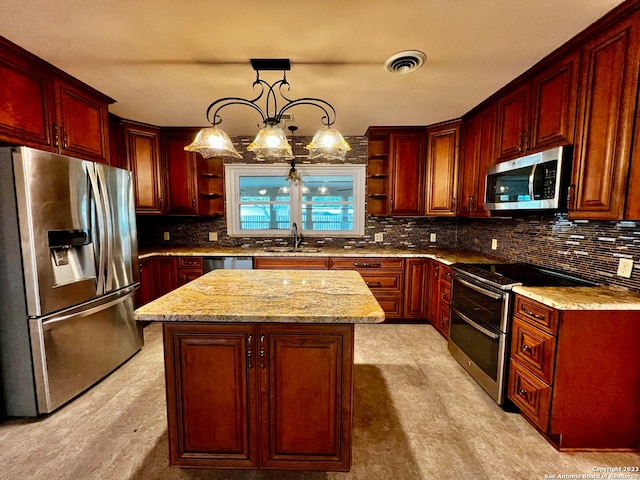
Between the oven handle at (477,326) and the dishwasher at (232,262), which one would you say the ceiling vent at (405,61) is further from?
the dishwasher at (232,262)

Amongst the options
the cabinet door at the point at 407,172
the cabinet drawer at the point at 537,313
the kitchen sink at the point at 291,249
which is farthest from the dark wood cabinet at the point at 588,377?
the kitchen sink at the point at 291,249

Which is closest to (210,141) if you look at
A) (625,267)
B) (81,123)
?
(81,123)

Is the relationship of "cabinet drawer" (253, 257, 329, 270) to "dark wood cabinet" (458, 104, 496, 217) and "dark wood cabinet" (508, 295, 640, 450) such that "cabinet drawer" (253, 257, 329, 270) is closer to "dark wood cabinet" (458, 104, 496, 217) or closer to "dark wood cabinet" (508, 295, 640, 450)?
"dark wood cabinet" (458, 104, 496, 217)

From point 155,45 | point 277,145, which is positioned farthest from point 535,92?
point 155,45

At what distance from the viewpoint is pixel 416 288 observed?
3178 millimetres

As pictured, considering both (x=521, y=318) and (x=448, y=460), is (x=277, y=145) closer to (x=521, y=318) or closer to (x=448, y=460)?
(x=521, y=318)

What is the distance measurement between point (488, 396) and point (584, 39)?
2343 millimetres

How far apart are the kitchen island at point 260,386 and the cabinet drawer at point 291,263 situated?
1.85 m

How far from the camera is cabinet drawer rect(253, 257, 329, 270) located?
318 cm

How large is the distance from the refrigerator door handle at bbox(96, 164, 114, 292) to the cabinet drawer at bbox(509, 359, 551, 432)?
297 cm

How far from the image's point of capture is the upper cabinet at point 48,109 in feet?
5.58

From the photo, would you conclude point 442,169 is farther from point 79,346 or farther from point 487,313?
point 79,346

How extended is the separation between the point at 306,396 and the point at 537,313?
1380 millimetres

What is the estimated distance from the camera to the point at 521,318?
1.68 meters
